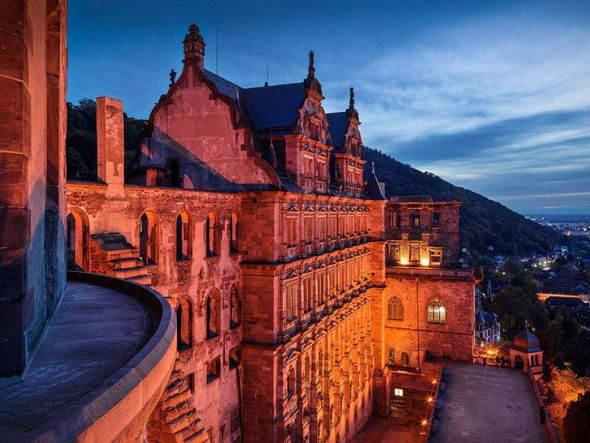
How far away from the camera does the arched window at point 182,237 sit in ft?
66.8

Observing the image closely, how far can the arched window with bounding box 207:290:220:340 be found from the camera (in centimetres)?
2247

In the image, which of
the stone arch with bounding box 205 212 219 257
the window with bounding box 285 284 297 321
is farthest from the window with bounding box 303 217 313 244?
the stone arch with bounding box 205 212 219 257

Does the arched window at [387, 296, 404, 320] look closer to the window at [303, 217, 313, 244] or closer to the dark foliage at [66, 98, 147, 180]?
the window at [303, 217, 313, 244]

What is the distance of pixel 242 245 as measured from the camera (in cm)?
2458

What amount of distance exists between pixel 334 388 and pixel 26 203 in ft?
110

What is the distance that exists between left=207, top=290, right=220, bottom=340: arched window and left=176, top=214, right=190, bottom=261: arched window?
286 centimetres

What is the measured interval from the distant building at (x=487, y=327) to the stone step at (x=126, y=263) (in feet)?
221

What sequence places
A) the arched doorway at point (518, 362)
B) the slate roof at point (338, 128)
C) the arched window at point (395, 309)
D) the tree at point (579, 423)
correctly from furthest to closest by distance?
the arched window at point (395, 309) → the arched doorway at point (518, 362) → the slate roof at point (338, 128) → the tree at point (579, 423)

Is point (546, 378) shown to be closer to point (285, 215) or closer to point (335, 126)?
point (335, 126)

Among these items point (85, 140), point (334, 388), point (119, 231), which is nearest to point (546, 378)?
point (334, 388)

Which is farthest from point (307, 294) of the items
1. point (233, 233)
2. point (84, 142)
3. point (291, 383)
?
point (84, 142)

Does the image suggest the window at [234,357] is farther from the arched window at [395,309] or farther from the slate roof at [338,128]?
the arched window at [395,309]

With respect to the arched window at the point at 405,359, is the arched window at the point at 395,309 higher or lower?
higher

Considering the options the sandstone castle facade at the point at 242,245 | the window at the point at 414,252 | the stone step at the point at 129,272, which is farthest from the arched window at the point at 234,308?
the window at the point at 414,252
